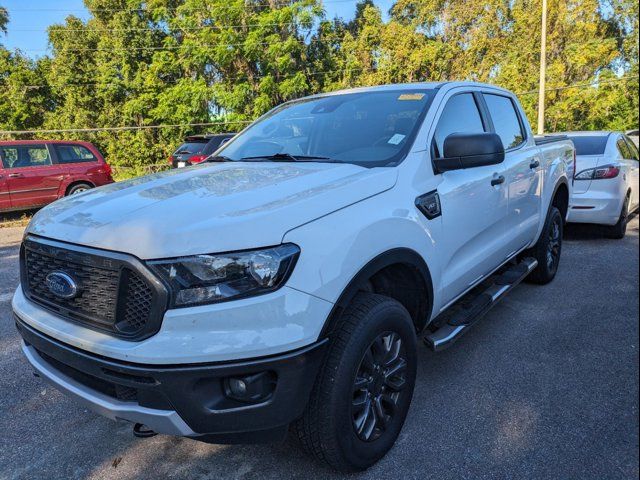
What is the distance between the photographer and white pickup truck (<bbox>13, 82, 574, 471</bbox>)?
173cm

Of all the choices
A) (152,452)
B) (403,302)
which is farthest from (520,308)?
(152,452)

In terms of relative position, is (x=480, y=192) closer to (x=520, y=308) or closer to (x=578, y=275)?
(x=520, y=308)

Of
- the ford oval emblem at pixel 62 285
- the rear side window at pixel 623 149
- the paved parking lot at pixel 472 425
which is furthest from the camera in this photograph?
the rear side window at pixel 623 149

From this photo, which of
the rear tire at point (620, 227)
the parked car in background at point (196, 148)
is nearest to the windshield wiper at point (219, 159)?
the rear tire at point (620, 227)

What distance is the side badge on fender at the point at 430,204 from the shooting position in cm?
253

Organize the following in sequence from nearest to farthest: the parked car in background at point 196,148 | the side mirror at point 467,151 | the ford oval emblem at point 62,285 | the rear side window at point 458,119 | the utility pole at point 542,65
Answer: the ford oval emblem at point 62,285
the side mirror at point 467,151
the rear side window at point 458,119
the parked car in background at point 196,148
the utility pole at point 542,65

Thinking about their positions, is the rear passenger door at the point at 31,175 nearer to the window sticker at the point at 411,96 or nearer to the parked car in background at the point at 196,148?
the parked car in background at the point at 196,148

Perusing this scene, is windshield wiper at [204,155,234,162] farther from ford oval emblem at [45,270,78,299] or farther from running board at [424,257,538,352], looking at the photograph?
running board at [424,257,538,352]

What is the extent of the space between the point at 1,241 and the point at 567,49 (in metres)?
25.2

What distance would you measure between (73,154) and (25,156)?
0.98m

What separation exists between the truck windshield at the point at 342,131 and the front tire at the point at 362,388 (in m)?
0.89

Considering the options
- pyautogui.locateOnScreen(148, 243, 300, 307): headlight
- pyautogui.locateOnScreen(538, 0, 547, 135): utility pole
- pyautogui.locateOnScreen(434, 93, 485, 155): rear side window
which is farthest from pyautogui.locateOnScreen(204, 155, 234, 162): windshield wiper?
pyautogui.locateOnScreen(538, 0, 547, 135): utility pole

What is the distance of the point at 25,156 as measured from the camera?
1008 cm

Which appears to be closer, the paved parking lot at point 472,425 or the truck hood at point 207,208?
the truck hood at point 207,208
